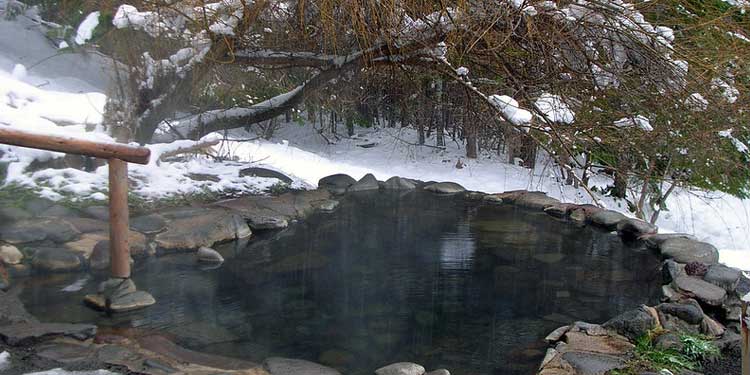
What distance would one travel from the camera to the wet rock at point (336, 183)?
9406 millimetres

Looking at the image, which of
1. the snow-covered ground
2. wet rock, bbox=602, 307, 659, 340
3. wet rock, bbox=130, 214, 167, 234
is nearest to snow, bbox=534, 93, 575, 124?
the snow-covered ground

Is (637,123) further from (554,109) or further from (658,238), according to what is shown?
(658,238)

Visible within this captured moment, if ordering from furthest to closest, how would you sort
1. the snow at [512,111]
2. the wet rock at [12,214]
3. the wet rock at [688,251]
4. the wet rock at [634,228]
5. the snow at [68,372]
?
the wet rock at [634,228]
the wet rock at [688,251]
the wet rock at [12,214]
the snow at [512,111]
the snow at [68,372]

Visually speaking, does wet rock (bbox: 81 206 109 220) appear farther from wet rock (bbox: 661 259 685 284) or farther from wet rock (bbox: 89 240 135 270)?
wet rock (bbox: 661 259 685 284)

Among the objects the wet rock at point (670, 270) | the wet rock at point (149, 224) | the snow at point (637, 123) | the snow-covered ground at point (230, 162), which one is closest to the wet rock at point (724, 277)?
the wet rock at point (670, 270)

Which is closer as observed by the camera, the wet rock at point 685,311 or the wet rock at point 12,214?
the wet rock at point 685,311

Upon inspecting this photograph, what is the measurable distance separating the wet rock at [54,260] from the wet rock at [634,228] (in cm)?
565

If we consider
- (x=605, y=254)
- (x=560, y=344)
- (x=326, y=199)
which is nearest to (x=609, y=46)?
(x=605, y=254)

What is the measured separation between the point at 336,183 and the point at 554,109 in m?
4.23

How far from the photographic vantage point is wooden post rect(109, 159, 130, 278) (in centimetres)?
459

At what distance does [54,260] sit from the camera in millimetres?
5344

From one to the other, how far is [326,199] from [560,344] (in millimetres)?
4721

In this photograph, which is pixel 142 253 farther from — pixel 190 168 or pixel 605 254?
pixel 605 254

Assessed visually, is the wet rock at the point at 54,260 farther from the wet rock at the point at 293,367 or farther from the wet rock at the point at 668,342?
the wet rock at the point at 668,342
